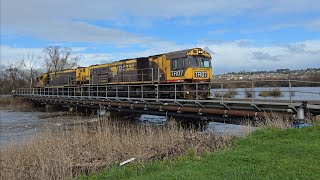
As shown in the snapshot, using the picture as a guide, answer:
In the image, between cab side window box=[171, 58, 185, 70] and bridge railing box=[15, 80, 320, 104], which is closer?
bridge railing box=[15, 80, 320, 104]

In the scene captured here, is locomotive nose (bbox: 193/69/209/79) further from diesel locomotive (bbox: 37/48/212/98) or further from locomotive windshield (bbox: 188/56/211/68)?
locomotive windshield (bbox: 188/56/211/68)

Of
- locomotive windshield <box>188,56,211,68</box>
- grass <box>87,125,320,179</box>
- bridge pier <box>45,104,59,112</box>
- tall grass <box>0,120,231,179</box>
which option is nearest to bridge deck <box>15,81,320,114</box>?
locomotive windshield <box>188,56,211,68</box>

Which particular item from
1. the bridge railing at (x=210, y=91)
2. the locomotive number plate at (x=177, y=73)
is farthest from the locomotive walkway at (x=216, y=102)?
the locomotive number plate at (x=177, y=73)

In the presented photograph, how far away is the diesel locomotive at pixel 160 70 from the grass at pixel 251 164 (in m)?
11.8

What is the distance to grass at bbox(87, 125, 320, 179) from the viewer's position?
6.21 metres

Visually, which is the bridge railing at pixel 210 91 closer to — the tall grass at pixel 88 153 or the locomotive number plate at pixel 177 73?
the locomotive number plate at pixel 177 73

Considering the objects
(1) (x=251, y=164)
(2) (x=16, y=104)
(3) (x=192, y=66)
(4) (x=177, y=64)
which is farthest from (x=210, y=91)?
(2) (x=16, y=104)

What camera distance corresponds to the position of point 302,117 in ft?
41.6

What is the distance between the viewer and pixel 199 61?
24062 mm

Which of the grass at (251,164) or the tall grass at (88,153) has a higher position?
the grass at (251,164)

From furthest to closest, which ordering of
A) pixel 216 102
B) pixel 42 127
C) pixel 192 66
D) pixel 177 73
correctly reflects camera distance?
pixel 42 127 → pixel 177 73 → pixel 192 66 → pixel 216 102

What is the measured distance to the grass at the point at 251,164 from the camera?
6.21 m

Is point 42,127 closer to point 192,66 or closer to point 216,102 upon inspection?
point 192,66

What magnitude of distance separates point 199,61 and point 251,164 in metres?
17.6
